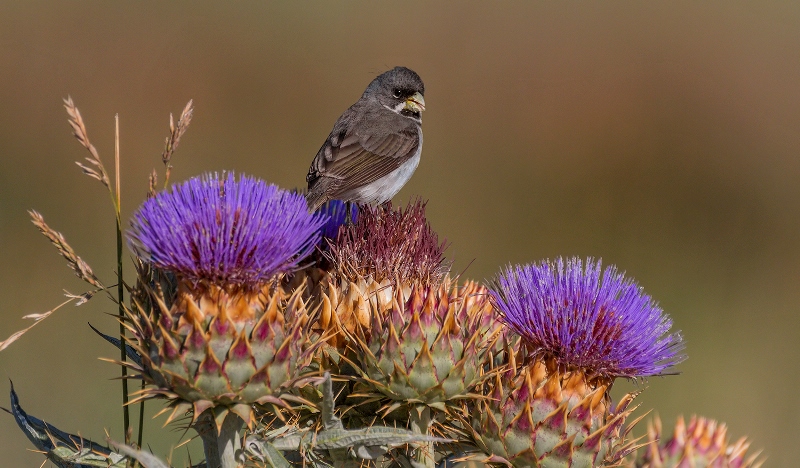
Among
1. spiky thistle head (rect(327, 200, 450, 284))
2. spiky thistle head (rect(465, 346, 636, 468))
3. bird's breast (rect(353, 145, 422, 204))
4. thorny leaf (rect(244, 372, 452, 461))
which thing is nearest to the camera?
thorny leaf (rect(244, 372, 452, 461))

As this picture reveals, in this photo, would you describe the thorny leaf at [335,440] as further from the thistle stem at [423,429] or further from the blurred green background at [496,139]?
the blurred green background at [496,139]

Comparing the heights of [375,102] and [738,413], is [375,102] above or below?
above

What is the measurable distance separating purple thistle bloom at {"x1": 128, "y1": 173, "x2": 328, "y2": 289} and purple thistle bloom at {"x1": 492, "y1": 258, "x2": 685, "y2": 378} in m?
1.29

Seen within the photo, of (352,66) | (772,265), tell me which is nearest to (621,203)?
(772,265)

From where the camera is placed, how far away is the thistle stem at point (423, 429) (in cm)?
442

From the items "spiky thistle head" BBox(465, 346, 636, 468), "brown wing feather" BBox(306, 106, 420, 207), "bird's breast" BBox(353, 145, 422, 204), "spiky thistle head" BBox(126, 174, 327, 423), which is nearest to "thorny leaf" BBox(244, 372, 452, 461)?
"spiky thistle head" BBox(126, 174, 327, 423)

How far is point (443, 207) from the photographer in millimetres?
14977

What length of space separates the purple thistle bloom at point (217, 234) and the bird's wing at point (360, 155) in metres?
2.58

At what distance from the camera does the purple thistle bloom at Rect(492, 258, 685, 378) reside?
14.9 feet

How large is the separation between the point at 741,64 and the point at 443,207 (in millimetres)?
9067

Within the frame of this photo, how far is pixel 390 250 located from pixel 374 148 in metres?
2.93

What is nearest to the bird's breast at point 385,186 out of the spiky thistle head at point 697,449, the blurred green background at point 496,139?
the blurred green background at point 496,139

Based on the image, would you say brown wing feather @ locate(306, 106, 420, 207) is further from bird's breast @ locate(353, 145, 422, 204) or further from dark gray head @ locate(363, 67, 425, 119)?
dark gray head @ locate(363, 67, 425, 119)

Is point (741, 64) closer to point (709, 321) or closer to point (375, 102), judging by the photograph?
point (709, 321)
